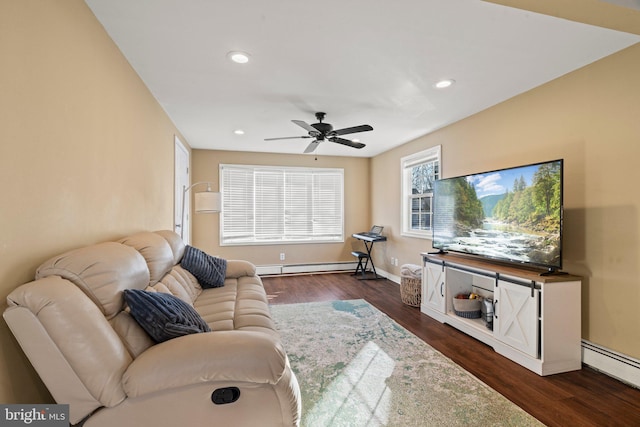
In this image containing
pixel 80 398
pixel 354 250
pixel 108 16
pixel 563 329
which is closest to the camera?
pixel 80 398

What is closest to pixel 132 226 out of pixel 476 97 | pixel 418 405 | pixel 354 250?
pixel 418 405

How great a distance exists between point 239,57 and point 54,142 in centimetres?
141

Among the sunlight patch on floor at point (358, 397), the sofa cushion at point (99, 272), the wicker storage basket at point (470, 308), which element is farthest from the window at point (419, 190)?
the sofa cushion at point (99, 272)

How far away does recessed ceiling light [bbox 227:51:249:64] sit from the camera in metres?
2.27

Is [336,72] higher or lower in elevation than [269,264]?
higher

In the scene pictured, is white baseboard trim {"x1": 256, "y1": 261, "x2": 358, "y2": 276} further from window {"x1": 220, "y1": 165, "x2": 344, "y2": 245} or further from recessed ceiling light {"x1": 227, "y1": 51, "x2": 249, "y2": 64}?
recessed ceiling light {"x1": 227, "y1": 51, "x2": 249, "y2": 64}

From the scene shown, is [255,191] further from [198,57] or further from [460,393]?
[460,393]

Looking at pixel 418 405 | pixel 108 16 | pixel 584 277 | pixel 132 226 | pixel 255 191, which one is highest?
pixel 108 16

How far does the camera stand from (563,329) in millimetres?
2389

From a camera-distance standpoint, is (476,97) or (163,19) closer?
(163,19)

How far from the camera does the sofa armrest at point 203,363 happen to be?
1.17m

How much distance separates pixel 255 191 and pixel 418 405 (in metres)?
4.85

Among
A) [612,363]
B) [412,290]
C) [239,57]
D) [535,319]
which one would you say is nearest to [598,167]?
[535,319]

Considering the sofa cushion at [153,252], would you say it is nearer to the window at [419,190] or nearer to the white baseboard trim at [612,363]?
the white baseboard trim at [612,363]
